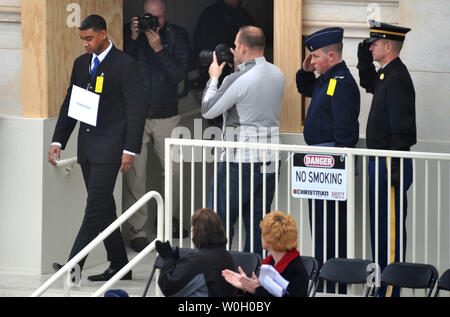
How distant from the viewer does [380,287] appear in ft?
28.8

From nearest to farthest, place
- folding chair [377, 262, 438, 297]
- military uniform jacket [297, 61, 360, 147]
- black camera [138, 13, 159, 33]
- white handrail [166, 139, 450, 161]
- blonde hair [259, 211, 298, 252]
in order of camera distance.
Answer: blonde hair [259, 211, 298, 252]
folding chair [377, 262, 438, 297]
white handrail [166, 139, 450, 161]
military uniform jacket [297, 61, 360, 147]
black camera [138, 13, 159, 33]

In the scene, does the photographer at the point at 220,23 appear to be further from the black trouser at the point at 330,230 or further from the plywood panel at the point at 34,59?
the black trouser at the point at 330,230

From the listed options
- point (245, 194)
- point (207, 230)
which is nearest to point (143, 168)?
point (245, 194)

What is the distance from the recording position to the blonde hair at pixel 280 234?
7.62 metres

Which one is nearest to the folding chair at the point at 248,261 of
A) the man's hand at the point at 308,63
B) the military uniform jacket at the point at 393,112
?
the military uniform jacket at the point at 393,112

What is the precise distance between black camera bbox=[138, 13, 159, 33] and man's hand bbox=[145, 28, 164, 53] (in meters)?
0.04

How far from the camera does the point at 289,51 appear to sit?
10.1 m

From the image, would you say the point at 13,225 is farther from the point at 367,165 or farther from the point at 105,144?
the point at 367,165

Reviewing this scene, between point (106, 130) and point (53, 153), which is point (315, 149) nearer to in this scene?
point (106, 130)

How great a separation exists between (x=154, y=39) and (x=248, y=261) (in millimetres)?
3080

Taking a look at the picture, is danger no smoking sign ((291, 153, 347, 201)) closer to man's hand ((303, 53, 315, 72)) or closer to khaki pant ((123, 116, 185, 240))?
man's hand ((303, 53, 315, 72))

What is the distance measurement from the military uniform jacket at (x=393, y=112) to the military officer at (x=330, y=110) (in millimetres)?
165

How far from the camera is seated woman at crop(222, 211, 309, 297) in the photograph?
7629 millimetres

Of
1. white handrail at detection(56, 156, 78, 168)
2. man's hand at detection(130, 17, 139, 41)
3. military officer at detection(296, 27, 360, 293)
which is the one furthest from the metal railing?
man's hand at detection(130, 17, 139, 41)
